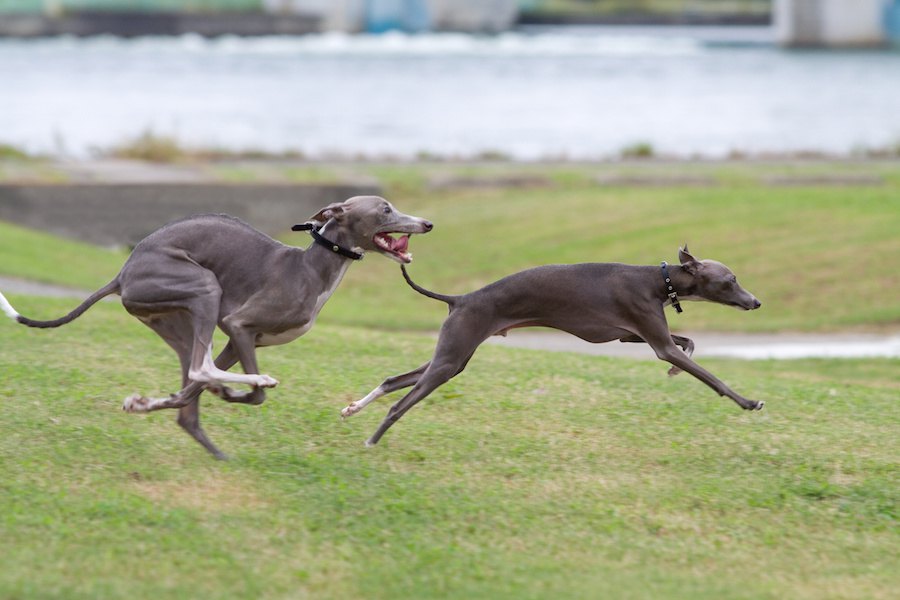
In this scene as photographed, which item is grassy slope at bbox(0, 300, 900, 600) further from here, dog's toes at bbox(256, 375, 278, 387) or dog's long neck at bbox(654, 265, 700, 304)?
dog's long neck at bbox(654, 265, 700, 304)

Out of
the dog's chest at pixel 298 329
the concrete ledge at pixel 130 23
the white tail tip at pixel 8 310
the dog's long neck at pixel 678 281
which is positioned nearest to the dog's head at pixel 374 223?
the dog's chest at pixel 298 329

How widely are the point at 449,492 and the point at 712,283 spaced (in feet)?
6.84

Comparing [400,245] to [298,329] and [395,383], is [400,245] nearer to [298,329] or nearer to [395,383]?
[298,329]

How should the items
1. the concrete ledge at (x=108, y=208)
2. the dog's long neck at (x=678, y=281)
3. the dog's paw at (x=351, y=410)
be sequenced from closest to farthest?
the dog's paw at (x=351, y=410) < the dog's long neck at (x=678, y=281) < the concrete ledge at (x=108, y=208)

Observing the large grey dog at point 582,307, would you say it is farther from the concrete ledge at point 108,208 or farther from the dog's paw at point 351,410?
the concrete ledge at point 108,208

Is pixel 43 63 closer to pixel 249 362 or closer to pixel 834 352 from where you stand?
pixel 834 352

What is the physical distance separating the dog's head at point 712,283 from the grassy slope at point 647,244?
9280 mm

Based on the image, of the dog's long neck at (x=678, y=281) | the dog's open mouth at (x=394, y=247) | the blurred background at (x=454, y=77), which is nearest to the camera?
the dog's open mouth at (x=394, y=247)

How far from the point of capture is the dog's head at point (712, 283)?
344 inches

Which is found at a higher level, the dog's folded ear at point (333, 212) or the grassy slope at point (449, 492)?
the dog's folded ear at point (333, 212)

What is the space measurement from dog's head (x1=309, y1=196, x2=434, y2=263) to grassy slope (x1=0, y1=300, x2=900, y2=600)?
138 centimetres

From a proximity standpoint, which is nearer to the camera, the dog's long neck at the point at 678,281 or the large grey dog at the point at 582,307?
the large grey dog at the point at 582,307

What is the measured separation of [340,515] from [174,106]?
6021 centimetres

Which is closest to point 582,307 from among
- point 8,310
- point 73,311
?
point 73,311
